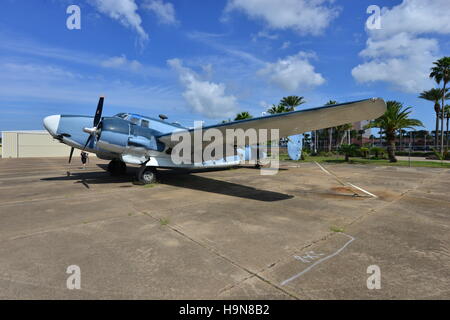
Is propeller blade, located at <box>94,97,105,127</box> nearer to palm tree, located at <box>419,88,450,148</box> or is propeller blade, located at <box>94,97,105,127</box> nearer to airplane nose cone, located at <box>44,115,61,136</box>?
airplane nose cone, located at <box>44,115,61,136</box>

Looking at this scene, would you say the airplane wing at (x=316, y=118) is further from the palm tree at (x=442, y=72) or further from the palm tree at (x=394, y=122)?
the palm tree at (x=442, y=72)

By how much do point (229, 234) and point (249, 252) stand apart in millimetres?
757

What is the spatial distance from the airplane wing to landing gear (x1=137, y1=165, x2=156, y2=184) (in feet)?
11.1

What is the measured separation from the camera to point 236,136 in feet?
28.5

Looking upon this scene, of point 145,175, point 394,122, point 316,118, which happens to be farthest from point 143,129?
point 394,122

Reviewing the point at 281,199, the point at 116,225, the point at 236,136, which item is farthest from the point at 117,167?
the point at 281,199

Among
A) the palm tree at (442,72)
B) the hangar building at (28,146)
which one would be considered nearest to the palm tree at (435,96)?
the palm tree at (442,72)

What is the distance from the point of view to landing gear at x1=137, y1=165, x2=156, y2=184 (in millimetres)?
9344

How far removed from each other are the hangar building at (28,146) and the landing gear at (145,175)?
47119 mm

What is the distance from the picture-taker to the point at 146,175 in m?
9.41

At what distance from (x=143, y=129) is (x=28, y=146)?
4797cm

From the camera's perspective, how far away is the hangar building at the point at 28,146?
1561 inches

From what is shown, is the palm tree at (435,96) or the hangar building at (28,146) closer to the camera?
the palm tree at (435,96)
